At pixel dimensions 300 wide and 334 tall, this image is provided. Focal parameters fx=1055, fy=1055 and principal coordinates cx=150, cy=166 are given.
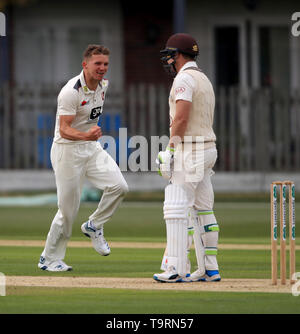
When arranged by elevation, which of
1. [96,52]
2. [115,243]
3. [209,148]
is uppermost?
[96,52]

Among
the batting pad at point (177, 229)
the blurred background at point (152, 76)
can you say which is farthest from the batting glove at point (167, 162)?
the blurred background at point (152, 76)

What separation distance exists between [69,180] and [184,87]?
1.86 meters

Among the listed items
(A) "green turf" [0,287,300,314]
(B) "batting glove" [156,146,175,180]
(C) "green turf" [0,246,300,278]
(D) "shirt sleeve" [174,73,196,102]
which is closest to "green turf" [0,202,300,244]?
(C) "green turf" [0,246,300,278]

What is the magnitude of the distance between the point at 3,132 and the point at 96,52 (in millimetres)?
12717

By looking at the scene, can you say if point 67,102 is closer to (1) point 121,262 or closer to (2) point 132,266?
(2) point 132,266

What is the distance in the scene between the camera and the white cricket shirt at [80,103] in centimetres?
→ 970

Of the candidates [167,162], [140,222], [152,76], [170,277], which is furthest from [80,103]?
[152,76]

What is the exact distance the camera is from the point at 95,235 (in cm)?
1038

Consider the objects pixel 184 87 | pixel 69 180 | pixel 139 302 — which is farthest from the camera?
pixel 69 180

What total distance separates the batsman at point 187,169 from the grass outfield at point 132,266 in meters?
0.48

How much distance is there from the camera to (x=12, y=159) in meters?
22.3

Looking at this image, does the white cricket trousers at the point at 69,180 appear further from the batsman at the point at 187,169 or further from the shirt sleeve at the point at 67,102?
the batsman at the point at 187,169

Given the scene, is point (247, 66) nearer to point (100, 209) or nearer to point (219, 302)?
point (100, 209)
